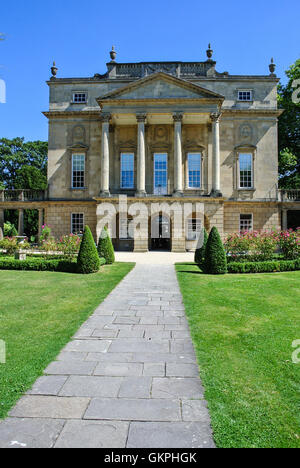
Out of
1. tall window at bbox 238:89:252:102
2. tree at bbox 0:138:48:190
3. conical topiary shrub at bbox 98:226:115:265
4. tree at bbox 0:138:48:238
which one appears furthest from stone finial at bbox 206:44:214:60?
tree at bbox 0:138:48:190

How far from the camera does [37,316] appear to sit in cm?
770

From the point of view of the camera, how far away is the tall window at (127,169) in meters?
31.8

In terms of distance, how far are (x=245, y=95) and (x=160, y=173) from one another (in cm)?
1207

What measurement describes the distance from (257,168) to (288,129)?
974cm

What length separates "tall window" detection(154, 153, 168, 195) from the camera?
103ft

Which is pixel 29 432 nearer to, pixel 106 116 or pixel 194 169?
pixel 106 116

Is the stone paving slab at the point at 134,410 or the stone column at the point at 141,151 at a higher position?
the stone column at the point at 141,151

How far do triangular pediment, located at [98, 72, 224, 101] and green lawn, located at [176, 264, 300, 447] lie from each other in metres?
23.5

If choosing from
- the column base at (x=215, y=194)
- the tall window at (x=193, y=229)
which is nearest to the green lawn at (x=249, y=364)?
the column base at (x=215, y=194)

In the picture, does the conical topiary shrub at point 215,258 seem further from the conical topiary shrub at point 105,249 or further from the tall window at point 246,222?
the tall window at point 246,222

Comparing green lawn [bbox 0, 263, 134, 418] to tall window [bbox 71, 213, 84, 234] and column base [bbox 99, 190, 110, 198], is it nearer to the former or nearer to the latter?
column base [bbox 99, 190, 110, 198]

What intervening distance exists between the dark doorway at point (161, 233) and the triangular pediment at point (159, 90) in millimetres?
11458

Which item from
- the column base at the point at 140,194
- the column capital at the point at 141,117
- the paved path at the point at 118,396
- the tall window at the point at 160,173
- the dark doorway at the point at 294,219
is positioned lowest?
the paved path at the point at 118,396

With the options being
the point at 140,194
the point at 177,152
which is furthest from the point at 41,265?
the point at 177,152
